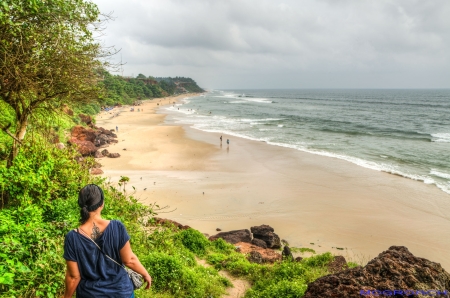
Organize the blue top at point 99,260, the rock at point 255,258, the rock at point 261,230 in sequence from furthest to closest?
the rock at point 261,230, the rock at point 255,258, the blue top at point 99,260

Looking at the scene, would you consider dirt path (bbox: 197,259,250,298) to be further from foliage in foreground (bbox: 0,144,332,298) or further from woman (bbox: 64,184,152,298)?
woman (bbox: 64,184,152,298)

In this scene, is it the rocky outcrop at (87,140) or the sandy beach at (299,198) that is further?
the rocky outcrop at (87,140)

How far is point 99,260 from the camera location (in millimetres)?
2699

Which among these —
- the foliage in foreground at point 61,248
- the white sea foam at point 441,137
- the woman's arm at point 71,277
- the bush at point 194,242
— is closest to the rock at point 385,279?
the foliage in foreground at point 61,248

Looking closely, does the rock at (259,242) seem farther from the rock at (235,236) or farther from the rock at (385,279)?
the rock at (385,279)

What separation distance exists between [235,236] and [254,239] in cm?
76

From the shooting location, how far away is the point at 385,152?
2558 cm

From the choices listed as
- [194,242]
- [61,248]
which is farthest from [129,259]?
[194,242]

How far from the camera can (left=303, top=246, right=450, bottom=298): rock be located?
378 cm

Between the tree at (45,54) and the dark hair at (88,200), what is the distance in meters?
3.81

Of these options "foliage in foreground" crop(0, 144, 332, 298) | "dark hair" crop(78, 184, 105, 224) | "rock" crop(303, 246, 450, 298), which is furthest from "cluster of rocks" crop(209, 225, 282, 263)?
"dark hair" crop(78, 184, 105, 224)

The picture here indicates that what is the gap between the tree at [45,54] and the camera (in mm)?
5115

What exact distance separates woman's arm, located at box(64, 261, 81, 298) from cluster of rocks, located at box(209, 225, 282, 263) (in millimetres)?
7377

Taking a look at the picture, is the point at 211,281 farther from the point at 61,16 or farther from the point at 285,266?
the point at 61,16
